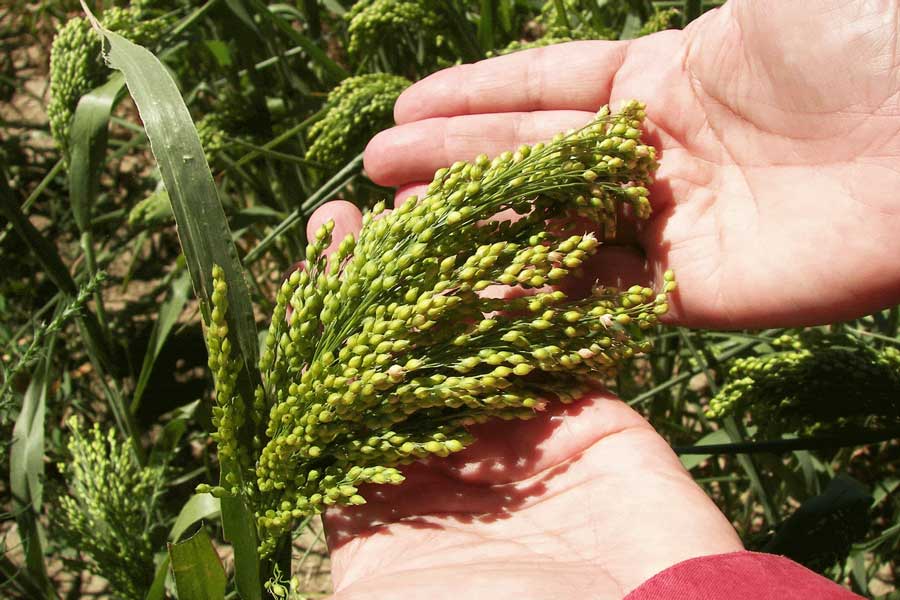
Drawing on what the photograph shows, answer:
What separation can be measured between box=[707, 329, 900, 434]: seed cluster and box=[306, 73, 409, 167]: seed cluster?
147 centimetres

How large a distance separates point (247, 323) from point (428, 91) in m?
1.13

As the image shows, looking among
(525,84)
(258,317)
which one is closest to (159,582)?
(525,84)

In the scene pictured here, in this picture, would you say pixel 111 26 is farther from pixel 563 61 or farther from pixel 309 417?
pixel 309 417

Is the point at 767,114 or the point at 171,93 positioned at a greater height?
the point at 171,93

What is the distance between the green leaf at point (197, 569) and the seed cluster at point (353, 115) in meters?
1.52

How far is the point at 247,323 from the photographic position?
1777 millimetres

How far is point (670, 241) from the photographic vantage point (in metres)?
2.29

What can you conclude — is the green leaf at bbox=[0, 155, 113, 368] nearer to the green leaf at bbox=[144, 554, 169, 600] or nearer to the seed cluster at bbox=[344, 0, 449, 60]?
the green leaf at bbox=[144, 554, 169, 600]

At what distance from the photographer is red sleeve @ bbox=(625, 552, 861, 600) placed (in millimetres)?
1537

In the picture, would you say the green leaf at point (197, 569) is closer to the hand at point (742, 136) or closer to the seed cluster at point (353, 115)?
the hand at point (742, 136)

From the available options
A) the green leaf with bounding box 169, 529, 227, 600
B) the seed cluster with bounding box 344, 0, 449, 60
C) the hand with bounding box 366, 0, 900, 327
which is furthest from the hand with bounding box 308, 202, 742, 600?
the seed cluster with bounding box 344, 0, 449, 60

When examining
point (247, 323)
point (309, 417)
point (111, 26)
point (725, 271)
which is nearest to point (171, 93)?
point (247, 323)

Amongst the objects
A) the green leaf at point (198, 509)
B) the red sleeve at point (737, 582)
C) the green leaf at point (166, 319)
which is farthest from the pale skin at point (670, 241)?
the green leaf at point (166, 319)

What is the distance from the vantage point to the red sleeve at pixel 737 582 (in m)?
1.54
